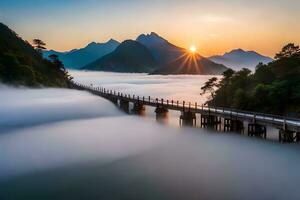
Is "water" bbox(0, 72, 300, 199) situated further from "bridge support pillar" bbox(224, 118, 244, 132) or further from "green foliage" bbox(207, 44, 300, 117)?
"green foliage" bbox(207, 44, 300, 117)

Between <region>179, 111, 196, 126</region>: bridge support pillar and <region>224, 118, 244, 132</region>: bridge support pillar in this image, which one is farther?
<region>179, 111, 196, 126</region>: bridge support pillar

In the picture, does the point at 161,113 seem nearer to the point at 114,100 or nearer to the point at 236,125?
the point at 236,125

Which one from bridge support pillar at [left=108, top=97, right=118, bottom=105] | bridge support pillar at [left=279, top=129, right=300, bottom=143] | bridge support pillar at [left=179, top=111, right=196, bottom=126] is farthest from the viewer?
bridge support pillar at [left=108, top=97, right=118, bottom=105]

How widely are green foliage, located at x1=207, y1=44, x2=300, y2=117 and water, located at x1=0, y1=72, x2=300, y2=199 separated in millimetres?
9510

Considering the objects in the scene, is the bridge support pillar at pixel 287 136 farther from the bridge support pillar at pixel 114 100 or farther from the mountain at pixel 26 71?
the mountain at pixel 26 71

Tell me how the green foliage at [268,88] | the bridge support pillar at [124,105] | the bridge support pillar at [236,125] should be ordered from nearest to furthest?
the bridge support pillar at [236,125] → the green foliage at [268,88] → the bridge support pillar at [124,105]

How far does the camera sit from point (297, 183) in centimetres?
2898

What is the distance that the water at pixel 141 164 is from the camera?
28.5 metres

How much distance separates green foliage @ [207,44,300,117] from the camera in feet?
167

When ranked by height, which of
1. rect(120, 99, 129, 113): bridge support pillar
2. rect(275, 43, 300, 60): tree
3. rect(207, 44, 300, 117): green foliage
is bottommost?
rect(120, 99, 129, 113): bridge support pillar

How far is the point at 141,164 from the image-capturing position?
120 feet

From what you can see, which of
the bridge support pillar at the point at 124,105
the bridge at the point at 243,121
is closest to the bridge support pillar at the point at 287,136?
the bridge at the point at 243,121

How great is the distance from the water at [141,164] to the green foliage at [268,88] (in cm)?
A: 951

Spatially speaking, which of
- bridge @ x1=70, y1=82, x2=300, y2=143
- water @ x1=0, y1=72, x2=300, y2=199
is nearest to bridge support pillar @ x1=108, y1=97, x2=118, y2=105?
bridge @ x1=70, y1=82, x2=300, y2=143
